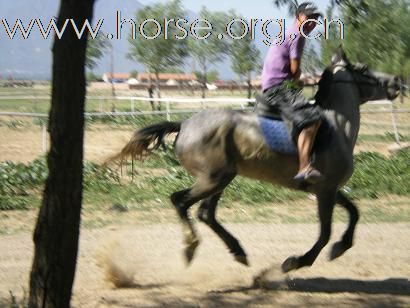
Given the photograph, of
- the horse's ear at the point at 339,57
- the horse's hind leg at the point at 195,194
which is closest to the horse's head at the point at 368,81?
A: the horse's ear at the point at 339,57

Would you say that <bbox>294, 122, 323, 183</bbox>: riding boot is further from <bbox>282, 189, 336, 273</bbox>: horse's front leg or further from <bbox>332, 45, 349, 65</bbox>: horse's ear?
<bbox>332, 45, 349, 65</bbox>: horse's ear

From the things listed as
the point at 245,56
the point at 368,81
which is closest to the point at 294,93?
the point at 368,81

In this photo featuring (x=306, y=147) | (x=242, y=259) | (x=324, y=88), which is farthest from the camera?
(x=324, y=88)

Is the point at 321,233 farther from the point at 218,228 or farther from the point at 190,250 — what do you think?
the point at 190,250

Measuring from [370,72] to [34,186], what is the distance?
6622 millimetres

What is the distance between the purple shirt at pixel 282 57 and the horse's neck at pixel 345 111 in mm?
560

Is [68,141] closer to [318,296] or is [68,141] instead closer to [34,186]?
[318,296]

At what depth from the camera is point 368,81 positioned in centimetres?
645

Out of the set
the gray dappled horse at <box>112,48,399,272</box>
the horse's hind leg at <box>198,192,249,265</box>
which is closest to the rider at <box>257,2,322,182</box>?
the gray dappled horse at <box>112,48,399,272</box>

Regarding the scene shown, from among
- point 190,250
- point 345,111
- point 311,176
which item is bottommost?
point 190,250

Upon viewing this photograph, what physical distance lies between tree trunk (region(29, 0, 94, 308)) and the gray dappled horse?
214 centimetres

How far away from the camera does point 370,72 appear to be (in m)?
6.50

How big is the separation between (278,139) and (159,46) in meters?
34.6

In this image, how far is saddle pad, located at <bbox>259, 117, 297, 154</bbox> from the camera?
5.92 m
